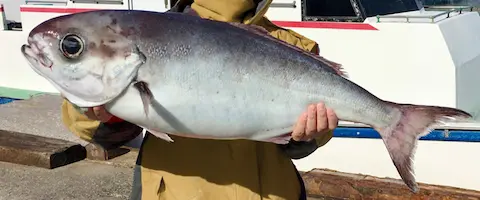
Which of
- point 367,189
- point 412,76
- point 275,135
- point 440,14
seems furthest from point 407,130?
point 440,14

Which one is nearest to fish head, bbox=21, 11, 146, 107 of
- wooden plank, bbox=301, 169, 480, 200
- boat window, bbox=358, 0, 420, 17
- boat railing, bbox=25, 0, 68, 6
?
wooden plank, bbox=301, 169, 480, 200

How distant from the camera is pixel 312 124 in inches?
80.9

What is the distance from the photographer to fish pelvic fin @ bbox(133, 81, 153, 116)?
1.90 meters

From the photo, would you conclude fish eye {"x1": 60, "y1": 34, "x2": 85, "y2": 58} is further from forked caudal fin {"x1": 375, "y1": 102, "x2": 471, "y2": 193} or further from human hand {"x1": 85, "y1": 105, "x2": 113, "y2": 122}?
forked caudal fin {"x1": 375, "y1": 102, "x2": 471, "y2": 193}

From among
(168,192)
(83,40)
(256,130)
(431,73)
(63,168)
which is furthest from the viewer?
(63,168)

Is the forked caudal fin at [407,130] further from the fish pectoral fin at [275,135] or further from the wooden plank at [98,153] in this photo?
the wooden plank at [98,153]

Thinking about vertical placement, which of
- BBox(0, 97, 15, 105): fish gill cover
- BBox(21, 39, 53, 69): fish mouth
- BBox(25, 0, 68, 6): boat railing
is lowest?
BBox(0, 97, 15, 105): fish gill cover

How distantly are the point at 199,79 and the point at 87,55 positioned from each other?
0.34 m

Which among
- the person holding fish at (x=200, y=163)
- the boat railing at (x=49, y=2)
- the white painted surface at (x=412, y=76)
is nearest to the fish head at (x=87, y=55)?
the person holding fish at (x=200, y=163)

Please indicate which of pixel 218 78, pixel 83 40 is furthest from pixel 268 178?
pixel 83 40

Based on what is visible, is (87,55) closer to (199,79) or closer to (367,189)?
(199,79)

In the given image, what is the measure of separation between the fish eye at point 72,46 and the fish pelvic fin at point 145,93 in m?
0.20

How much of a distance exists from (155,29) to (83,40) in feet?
0.72

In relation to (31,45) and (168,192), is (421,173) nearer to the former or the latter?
(168,192)
